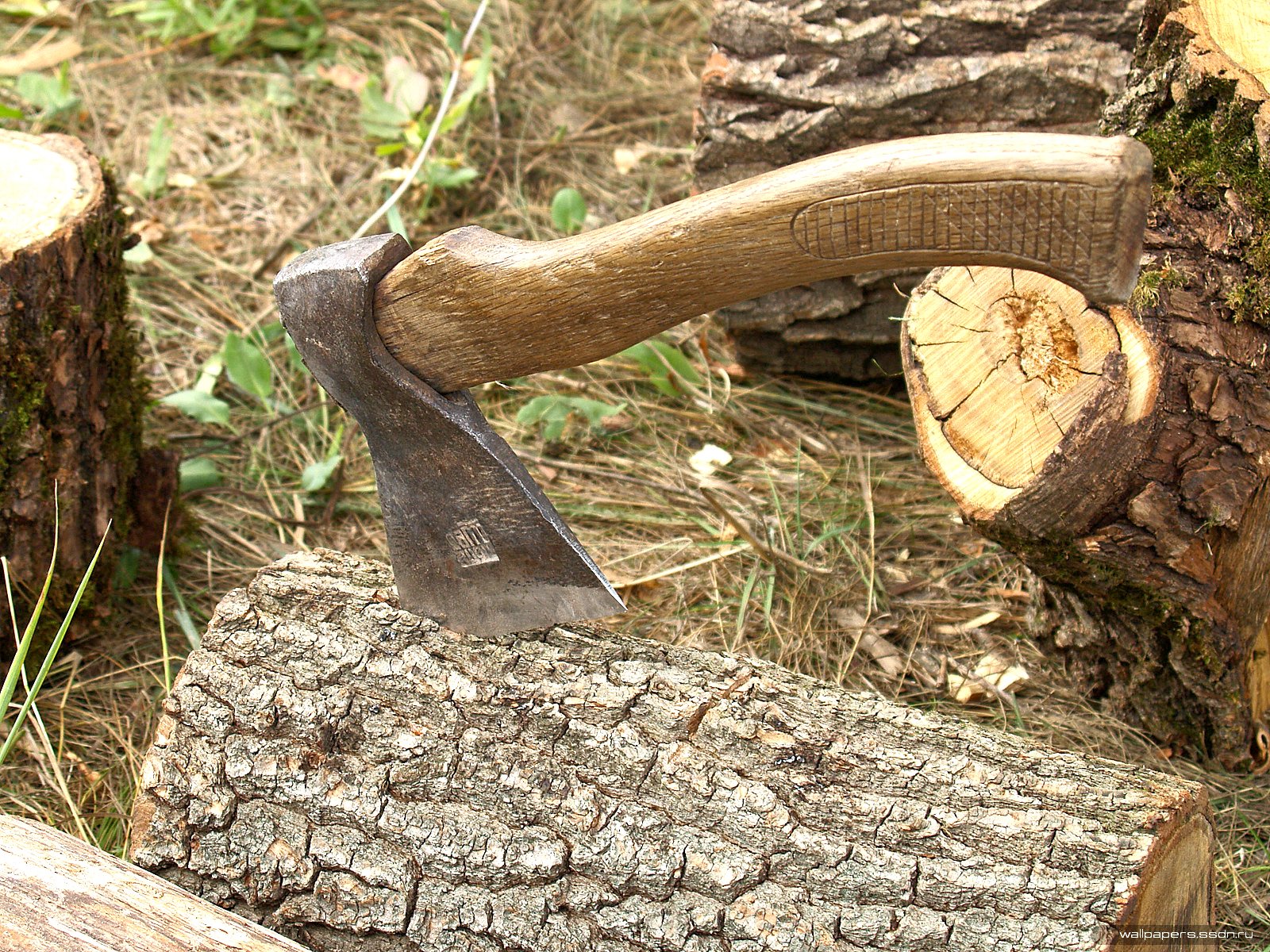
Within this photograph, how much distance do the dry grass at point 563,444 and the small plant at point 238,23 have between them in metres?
0.07

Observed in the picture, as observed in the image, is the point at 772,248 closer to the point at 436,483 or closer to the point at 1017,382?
the point at 1017,382

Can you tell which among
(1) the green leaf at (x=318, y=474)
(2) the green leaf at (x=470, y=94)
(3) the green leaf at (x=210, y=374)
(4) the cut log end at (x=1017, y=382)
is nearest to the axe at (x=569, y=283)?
(4) the cut log end at (x=1017, y=382)

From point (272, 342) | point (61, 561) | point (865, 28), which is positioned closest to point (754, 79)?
point (865, 28)

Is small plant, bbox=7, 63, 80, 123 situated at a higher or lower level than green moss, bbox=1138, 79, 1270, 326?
lower

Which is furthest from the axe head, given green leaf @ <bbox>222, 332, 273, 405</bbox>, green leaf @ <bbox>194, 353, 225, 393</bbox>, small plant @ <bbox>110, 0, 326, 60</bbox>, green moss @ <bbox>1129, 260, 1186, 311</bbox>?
small plant @ <bbox>110, 0, 326, 60</bbox>

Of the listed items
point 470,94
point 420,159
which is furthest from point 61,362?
point 470,94

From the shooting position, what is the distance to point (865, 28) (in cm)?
259

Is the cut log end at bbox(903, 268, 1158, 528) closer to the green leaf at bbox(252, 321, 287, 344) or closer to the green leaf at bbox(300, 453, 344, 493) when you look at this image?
the green leaf at bbox(300, 453, 344, 493)

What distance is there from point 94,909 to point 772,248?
1.37 m

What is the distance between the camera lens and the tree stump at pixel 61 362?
2193mm

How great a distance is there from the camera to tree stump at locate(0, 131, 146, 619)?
2193 mm

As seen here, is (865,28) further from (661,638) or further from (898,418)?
(661,638)

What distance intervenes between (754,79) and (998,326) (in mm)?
1018

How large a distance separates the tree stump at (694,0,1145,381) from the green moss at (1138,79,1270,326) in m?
0.66
